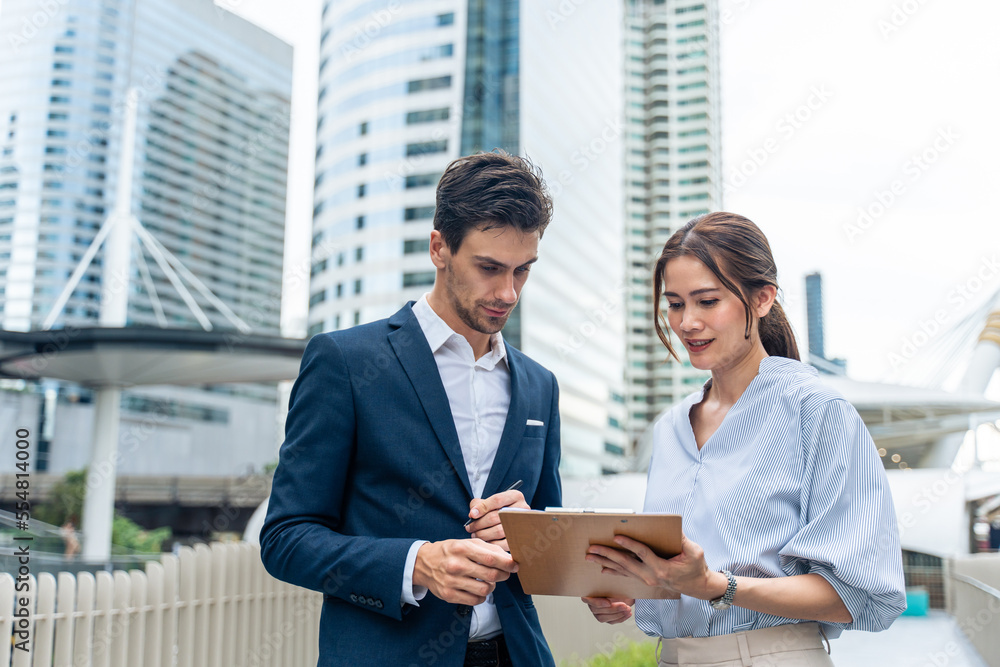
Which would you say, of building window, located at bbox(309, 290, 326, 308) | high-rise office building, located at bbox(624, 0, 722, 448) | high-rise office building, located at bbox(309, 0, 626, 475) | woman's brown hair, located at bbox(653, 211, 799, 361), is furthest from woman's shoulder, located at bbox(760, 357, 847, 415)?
high-rise office building, located at bbox(624, 0, 722, 448)

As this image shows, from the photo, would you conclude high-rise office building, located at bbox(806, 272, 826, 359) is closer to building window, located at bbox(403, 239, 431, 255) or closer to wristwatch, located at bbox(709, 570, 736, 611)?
building window, located at bbox(403, 239, 431, 255)

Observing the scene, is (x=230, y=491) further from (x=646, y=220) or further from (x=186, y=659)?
(x=646, y=220)

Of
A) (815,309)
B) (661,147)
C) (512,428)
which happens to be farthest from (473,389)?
(815,309)

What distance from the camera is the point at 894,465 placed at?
3562cm

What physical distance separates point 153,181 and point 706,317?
66409 millimetres

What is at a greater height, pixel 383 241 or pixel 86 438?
pixel 383 241

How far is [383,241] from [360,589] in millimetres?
53153

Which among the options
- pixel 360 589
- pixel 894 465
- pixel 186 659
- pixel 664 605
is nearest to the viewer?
pixel 360 589

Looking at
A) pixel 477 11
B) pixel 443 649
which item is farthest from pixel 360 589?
pixel 477 11

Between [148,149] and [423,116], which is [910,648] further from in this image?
[148,149]

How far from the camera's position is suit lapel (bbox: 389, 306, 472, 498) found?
1998mm

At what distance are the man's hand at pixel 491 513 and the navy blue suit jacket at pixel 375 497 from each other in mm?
133

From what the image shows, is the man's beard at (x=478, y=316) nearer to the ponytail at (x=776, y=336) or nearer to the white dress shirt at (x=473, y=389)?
the white dress shirt at (x=473, y=389)

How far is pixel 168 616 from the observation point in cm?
431
